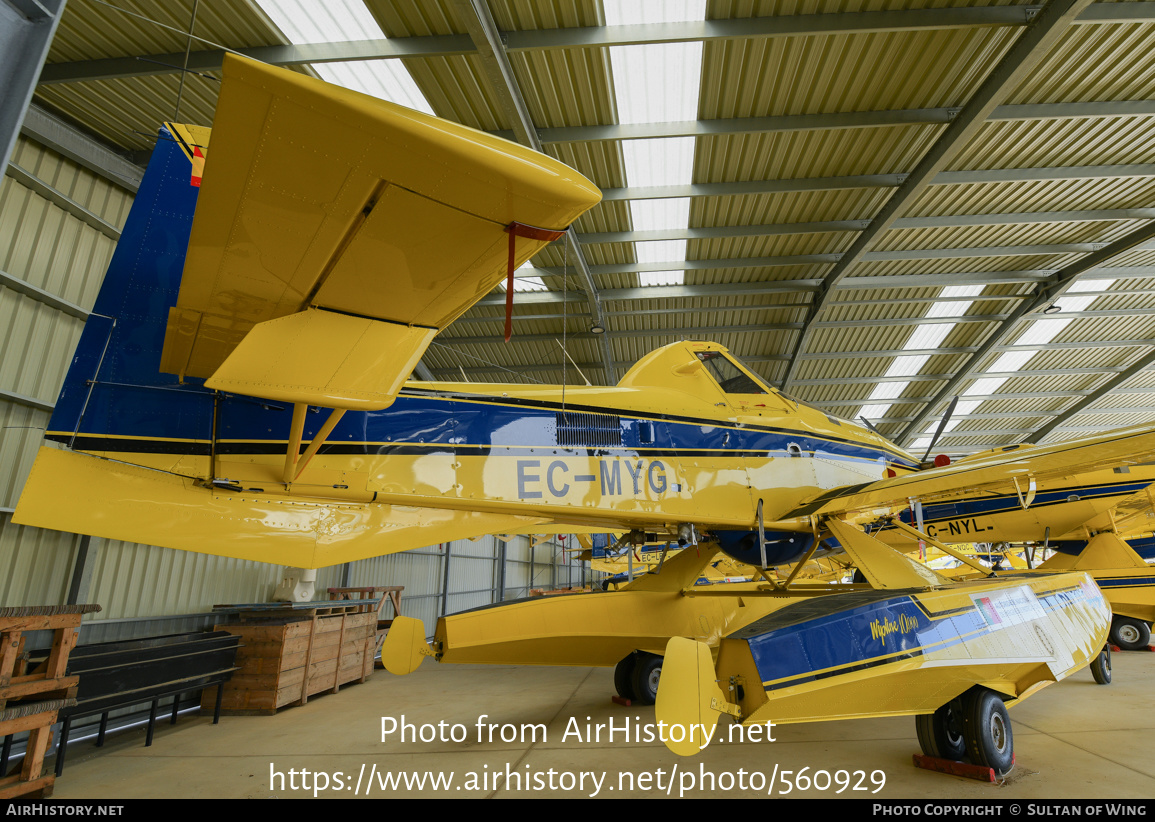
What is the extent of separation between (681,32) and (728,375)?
4789 mm

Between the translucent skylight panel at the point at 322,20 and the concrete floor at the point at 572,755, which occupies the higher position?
the translucent skylight panel at the point at 322,20

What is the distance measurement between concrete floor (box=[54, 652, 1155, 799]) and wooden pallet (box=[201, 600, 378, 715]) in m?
0.25

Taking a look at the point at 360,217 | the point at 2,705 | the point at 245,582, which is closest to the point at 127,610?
the point at 245,582

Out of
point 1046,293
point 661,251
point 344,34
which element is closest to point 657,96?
point 661,251

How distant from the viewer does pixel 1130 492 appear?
882cm

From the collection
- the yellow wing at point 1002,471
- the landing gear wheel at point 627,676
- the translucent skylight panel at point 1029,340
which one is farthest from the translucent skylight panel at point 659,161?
the translucent skylight panel at point 1029,340

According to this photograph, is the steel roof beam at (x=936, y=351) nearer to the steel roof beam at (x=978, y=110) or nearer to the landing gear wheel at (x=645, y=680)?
the steel roof beam at (x=978, y=110)

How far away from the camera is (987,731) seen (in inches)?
149

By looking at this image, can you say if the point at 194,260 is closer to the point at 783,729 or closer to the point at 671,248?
the point at 783,729

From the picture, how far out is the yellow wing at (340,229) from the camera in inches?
69.6

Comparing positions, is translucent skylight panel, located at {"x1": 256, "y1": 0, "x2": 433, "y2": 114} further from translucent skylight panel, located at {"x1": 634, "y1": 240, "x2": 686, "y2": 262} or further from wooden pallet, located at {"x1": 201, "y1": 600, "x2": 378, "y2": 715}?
wooden pallet, located at {"x1": 201, "y1": 600, "x2": 378, "y2": 715}

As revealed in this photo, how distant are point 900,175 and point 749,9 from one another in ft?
16.6

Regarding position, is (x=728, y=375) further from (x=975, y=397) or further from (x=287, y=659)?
(x=975, y=397)

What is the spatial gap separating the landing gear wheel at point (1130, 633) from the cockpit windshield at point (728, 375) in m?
10.2
